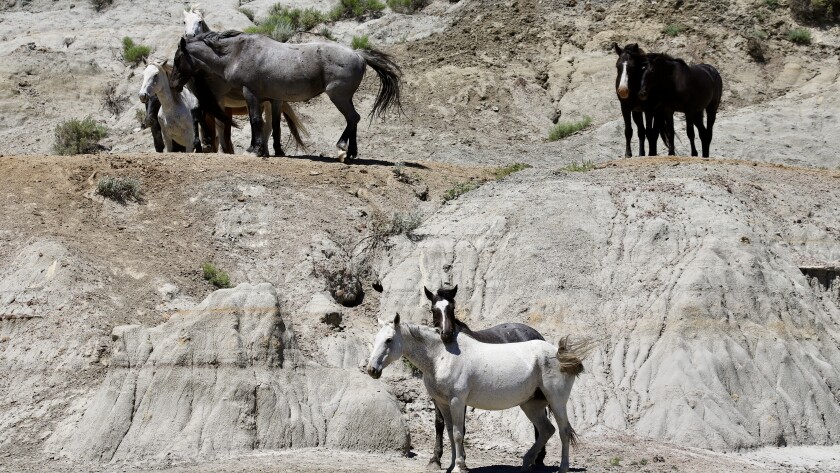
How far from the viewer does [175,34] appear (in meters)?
38.8

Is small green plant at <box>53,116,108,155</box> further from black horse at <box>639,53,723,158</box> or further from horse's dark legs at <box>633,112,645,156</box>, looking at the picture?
black horse at <box>639,53,723,158</box>

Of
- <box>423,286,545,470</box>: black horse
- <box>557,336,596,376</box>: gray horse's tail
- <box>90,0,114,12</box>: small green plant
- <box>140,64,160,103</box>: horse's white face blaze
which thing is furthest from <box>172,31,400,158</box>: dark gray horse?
<box>90,0,114,12</box>: small green plant

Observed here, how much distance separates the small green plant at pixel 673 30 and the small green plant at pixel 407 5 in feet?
27.4

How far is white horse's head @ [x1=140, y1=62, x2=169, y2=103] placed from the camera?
24062 millimetres

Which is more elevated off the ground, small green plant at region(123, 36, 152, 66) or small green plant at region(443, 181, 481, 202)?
small green plant at region(123, 36, 152, 66)

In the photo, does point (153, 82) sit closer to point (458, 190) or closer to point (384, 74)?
point (384, 74)

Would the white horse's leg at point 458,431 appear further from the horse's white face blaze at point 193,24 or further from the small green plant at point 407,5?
the small green plant at point 407,5

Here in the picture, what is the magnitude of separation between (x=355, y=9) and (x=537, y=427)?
1110 inches

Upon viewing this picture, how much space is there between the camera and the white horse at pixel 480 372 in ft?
45.3

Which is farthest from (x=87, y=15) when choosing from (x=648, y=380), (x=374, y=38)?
(x=648, y=380)

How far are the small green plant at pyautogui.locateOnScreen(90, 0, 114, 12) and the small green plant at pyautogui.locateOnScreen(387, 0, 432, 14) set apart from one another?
31.8 feet

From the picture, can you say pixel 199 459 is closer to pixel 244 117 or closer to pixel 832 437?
pixel 832 437

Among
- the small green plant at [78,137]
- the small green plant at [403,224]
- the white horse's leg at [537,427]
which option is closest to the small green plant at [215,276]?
the small green plant at [403,224]

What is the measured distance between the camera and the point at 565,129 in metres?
32.8
